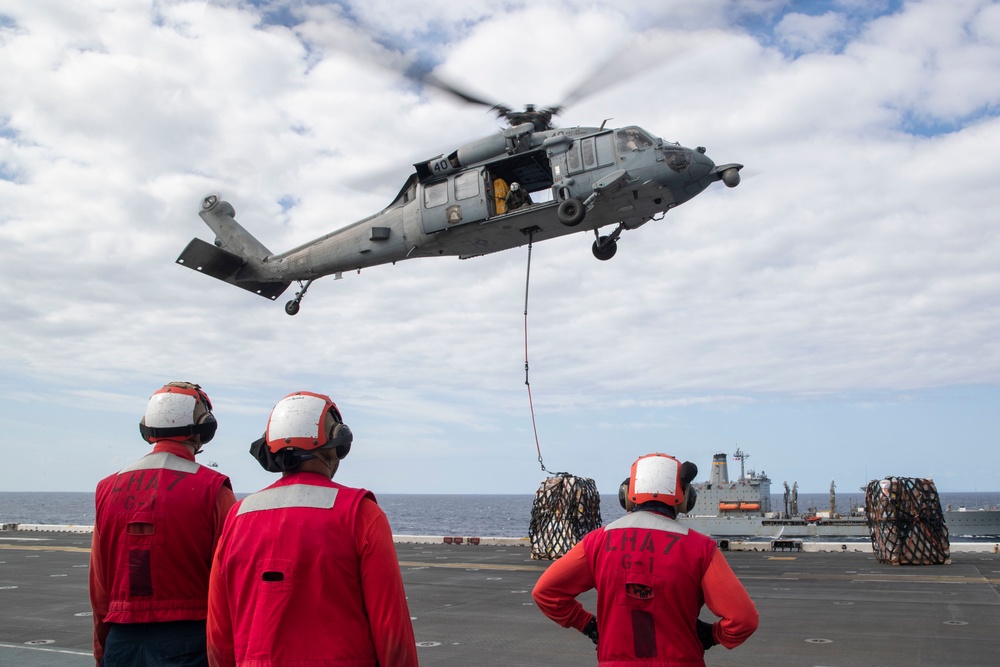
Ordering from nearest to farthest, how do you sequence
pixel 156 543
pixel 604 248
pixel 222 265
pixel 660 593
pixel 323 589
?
pixel 323 589 → pixel 660 593 → pixel 156 543 → pixel 604 248 → pixel 222 265

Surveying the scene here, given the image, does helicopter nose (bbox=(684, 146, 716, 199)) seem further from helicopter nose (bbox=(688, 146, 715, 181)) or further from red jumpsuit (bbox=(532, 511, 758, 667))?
red jumpsuit (bbox=(532, 511, 758, 667))

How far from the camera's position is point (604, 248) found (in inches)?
619

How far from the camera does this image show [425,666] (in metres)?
8.70

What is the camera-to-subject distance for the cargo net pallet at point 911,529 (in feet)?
64.2

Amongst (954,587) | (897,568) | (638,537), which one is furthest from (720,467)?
(638,537)

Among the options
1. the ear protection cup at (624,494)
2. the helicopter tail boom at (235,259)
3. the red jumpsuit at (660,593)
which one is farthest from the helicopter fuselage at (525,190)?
the red jumpsuit at (660,593)

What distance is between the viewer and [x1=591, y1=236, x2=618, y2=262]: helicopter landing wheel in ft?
51.5

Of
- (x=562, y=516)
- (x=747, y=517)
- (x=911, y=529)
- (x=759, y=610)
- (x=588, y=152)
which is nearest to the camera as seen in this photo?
(x=759, y=610)

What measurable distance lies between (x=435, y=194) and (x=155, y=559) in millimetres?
11838

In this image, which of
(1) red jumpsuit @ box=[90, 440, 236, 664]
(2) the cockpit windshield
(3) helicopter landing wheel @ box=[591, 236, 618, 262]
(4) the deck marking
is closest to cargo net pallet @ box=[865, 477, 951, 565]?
(3) helicopter landing wheel @ box=[591, 236, 618, 262]

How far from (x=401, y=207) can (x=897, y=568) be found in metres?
13.3

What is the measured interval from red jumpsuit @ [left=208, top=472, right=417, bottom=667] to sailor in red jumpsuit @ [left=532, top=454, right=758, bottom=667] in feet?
2.88

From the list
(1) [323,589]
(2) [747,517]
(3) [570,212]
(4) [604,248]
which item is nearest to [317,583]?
(1) [323,589]

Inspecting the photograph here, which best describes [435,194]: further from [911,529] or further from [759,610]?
[911,529]
